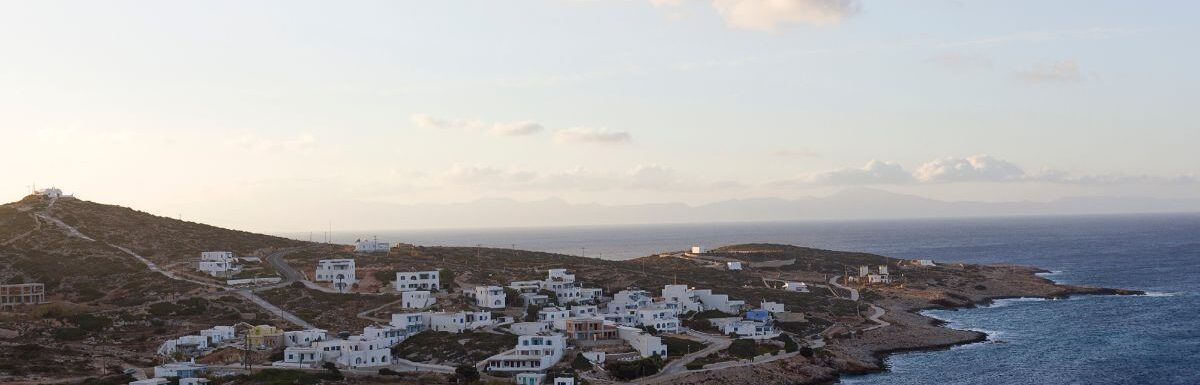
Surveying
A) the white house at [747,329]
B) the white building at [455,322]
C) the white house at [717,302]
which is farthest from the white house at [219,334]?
the white house at [717,302]

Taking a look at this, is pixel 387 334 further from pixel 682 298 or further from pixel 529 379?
pixel 682 298

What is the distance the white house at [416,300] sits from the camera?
350 feet

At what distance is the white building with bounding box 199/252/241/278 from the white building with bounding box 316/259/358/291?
37.1 ft

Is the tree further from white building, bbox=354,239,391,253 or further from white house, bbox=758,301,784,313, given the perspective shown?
white building, bbox=354,239,391,253

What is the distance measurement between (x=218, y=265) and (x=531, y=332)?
51.6 m

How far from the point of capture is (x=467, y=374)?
7712 cm

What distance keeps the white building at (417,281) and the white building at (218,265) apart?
2261 centimetres

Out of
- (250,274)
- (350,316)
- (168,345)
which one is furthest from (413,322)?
(250,274)

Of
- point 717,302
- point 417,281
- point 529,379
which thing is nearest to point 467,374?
point 529,379

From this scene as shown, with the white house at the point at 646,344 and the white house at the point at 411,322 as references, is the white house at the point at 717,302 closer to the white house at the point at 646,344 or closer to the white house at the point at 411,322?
the white house at the point at 646,344

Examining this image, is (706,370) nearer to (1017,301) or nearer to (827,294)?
(827,294)

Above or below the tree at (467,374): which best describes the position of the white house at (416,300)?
above

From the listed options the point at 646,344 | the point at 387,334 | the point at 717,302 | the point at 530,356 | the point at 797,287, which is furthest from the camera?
the point at 797,287

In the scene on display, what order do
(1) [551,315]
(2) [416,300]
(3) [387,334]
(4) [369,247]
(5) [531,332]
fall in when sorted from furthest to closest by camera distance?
(4) [369,247] → (2) [416,300] → (1) [551,315] → (5) [531,332] → (3) [387,334]
